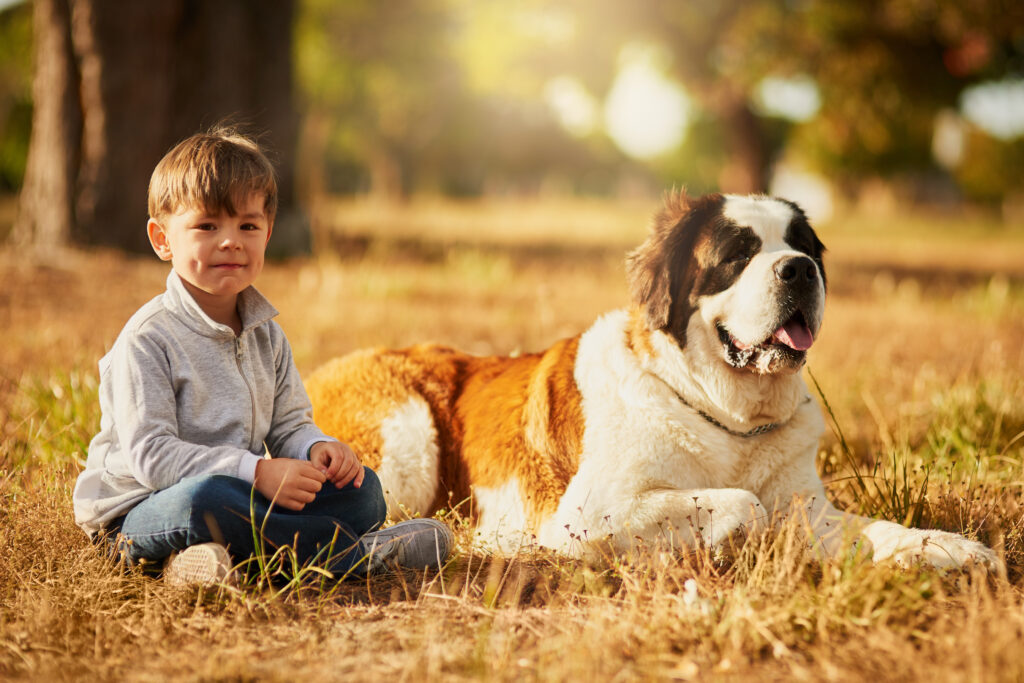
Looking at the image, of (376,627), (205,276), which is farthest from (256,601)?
(205,276)

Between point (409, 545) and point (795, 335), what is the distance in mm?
1525

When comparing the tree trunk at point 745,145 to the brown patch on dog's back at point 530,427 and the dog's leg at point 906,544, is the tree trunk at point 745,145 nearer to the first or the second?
the brown patch on dog's back at point 530,427

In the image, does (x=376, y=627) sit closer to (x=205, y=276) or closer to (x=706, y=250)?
(x=205, y=276)

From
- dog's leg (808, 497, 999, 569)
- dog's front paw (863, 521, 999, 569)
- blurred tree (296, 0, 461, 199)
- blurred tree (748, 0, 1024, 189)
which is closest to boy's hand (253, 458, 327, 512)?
dog's leg (808, 497, 999, 569)

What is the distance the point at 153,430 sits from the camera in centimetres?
253

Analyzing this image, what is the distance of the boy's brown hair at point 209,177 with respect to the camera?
2607 mm

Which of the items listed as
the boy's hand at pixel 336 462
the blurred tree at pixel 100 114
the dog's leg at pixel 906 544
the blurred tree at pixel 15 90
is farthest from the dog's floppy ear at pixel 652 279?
the blurred tree at pixel 15 90

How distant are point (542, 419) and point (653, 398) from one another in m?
0.44

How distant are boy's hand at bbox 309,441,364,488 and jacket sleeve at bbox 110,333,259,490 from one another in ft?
0.80

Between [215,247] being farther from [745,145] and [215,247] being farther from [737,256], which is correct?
[745,145]

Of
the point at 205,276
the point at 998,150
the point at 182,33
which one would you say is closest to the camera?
the point at 205,276

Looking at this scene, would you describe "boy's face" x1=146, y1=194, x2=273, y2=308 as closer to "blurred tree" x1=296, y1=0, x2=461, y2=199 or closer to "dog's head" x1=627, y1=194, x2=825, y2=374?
"dog's head" x1=627, y1=194, x2=825, y2=374

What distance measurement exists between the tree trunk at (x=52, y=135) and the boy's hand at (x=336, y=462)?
7385 millimetres

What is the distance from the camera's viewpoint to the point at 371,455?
3.44 m
